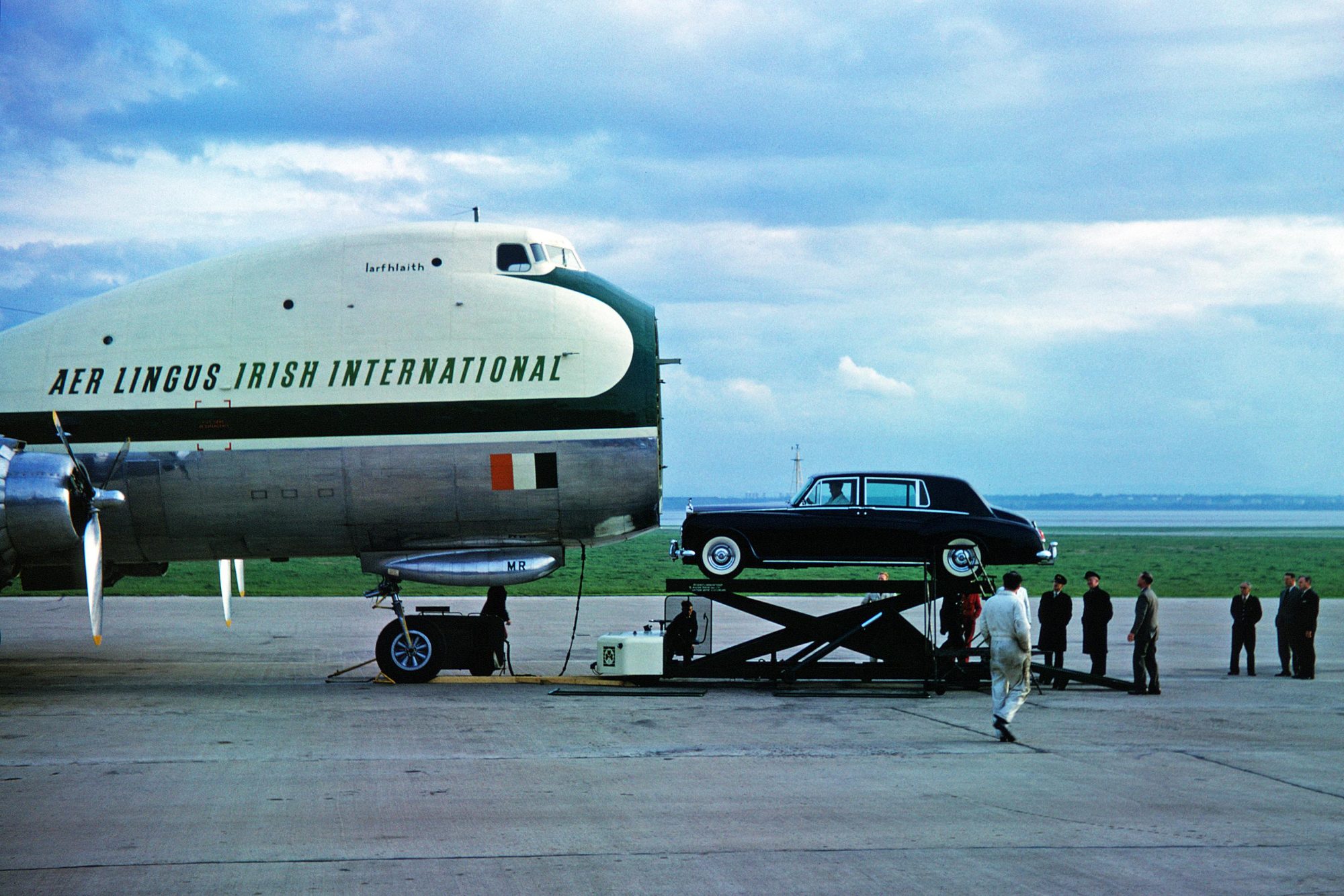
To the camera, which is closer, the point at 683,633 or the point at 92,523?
the point at 92,523

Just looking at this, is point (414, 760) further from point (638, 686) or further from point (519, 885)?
point (638, 686)

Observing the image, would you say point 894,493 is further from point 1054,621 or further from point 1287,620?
point 1287,620

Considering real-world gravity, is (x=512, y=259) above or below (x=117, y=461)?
above

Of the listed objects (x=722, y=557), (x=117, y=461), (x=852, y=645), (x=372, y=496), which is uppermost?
(x=117, y=461)

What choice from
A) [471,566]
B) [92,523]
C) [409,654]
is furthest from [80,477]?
[471,566]

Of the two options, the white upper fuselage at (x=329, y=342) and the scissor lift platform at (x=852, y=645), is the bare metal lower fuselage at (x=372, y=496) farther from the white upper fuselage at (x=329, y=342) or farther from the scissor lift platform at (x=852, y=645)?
the scissor lift platform at (x=852, y=645)

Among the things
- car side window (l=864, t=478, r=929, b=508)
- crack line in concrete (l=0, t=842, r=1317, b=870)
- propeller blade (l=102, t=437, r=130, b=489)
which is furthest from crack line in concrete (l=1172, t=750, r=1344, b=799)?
propeller blade (l=102, t=437, r=130, b=489)

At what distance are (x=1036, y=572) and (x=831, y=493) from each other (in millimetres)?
50581

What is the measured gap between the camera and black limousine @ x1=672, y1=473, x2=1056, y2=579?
18.7m

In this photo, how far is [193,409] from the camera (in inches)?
774

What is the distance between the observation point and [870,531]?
1873 centimetres

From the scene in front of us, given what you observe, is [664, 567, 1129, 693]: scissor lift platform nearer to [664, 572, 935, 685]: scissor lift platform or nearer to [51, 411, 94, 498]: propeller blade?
[664, 572, 935, 685]: scissor lift platform

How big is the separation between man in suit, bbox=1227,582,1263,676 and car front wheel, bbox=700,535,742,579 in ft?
30.5

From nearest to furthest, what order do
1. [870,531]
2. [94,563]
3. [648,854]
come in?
1. [648,854]
2. [94,563]
3. [870,531]
